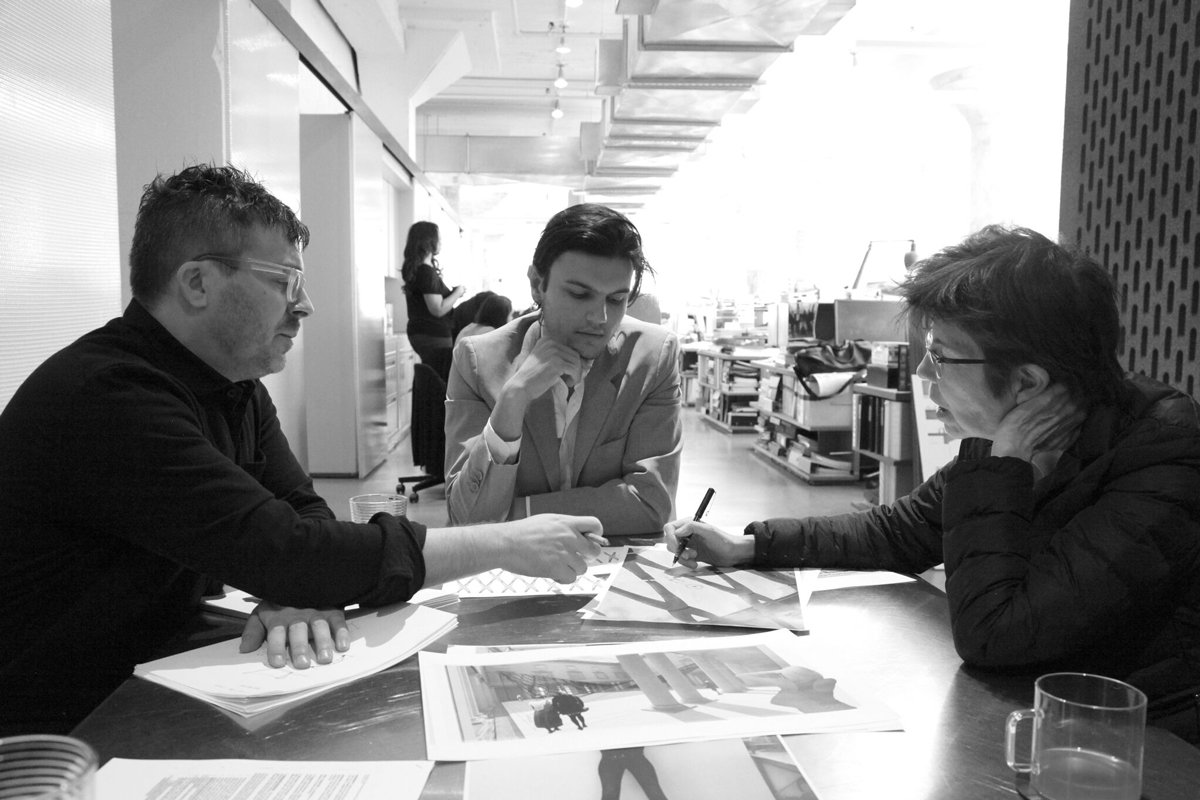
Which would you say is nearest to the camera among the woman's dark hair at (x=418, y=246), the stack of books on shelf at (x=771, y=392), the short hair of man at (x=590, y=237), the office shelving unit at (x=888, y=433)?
the short hair of man at (x=590, y=237)

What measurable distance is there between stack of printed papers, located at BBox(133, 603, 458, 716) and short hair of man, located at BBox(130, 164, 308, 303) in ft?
1.80

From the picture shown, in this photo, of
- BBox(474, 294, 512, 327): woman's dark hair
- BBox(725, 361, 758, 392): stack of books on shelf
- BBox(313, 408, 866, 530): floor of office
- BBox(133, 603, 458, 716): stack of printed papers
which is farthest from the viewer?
BBox(725, 361, 758, 392): stack of books on shelf

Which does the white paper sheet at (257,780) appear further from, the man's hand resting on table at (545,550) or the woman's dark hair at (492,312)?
the woman's dark hair at (492,312)

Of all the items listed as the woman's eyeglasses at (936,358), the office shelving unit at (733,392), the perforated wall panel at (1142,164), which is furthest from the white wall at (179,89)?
the office shelving unit at (733,392)

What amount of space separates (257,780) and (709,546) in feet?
2.70

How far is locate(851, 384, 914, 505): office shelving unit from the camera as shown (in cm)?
463

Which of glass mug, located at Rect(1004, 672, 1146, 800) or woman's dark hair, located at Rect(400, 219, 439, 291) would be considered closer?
glass mug, located at Rect(1004, 672, 1146, 800)

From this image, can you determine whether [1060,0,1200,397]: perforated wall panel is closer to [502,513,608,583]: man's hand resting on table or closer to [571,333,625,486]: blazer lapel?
[571,333,625,486]: blazer lapel

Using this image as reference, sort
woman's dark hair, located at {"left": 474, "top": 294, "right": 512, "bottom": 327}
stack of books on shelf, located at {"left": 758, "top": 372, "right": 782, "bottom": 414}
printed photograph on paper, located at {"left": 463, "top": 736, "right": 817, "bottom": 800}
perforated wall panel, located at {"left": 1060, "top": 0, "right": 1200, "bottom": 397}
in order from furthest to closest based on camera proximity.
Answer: stack of books on shelf, located at {"left": 758, "top": 372, "right": 782, "bottom": 414}
woman's dark hair, located at {"left": 474, "top": 294, "right": 512, "bottom": 327}
perforated wall panel, located at {"left": 1060, "top": 0, "right": 1200, "bottom": 397}
printed photograph on paper, located at {"left": 463, "top": 736, "right": 817, "bottom": 800}

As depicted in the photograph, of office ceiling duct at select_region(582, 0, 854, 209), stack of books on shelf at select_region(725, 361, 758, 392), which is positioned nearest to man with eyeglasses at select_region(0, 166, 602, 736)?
office ceiling duct at select_region(582, 0, 854, 209)

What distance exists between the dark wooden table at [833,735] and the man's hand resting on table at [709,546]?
0.29m

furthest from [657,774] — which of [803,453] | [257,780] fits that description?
[803,453]

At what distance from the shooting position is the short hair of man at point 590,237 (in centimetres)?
178

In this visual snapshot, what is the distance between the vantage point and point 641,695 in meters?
0.88
